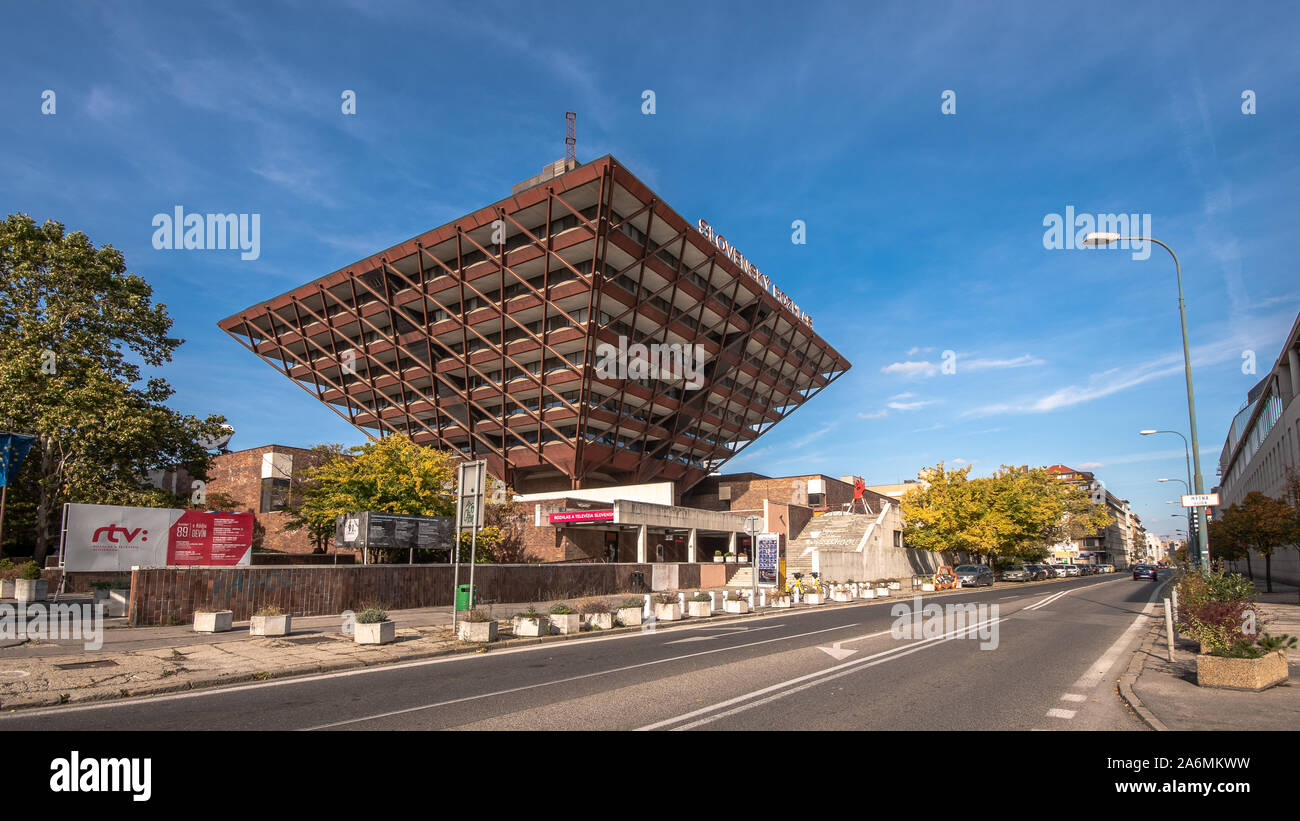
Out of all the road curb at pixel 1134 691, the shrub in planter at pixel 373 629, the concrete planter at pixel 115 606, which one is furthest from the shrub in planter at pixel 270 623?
the road curb at pixel 1134 691

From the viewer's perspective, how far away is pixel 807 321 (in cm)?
6456

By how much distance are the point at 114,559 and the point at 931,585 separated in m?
42.6

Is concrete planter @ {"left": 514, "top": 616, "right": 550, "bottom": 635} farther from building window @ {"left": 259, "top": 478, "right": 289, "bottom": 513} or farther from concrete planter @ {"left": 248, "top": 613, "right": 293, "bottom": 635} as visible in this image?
building window @ {"left": 259, "top": 478, "right": 289, "bottom": 513}

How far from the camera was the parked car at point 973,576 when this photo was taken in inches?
1844

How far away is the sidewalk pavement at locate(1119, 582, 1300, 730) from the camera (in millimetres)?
7526

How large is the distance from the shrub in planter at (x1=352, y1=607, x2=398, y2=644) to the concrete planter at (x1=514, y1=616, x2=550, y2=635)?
9.86 feet

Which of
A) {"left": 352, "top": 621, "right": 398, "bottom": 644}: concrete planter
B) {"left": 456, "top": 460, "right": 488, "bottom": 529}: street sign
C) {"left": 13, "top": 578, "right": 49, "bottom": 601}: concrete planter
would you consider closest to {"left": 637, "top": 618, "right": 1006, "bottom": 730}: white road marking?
{"left": 456, "top": 460, "right": 488, "bottom": 529}: street sign

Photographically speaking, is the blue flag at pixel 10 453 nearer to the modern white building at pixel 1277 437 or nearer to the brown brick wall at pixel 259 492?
the brown brick wall at pixel 259 492

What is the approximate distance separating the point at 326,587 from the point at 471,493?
7.52 meters

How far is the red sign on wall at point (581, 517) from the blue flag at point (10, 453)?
75.1ft

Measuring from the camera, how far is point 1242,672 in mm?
9312

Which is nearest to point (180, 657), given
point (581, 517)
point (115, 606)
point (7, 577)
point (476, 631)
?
point (476, 631)
